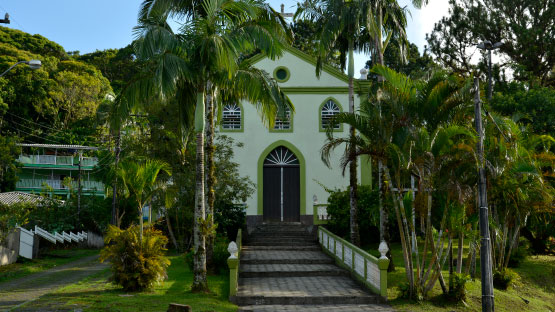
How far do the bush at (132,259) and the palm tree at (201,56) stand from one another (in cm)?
103

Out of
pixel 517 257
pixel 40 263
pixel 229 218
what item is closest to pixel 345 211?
pixel 229 218

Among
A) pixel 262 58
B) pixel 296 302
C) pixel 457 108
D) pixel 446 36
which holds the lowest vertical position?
pixel 296 302

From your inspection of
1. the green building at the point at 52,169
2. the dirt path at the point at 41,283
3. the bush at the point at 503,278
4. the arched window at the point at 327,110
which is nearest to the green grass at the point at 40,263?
the dirt path at the point at 41,283

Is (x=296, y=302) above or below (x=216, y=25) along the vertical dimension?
below

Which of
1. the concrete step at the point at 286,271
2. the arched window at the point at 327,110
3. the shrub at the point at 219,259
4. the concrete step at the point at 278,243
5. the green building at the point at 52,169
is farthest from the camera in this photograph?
the green building at the point at 52,169

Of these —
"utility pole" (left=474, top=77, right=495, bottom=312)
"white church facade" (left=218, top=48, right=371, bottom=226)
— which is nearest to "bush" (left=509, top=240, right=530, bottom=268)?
"white church facade" (left=218, top=48, right=371, bottom=226)

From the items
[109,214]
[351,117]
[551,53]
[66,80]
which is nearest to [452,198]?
[351,117]

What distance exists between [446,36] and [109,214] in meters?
20.2

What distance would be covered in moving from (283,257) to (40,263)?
30.3ft

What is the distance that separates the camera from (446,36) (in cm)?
2808

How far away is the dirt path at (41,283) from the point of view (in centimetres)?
1183

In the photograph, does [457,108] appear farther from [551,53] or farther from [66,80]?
[66,80]

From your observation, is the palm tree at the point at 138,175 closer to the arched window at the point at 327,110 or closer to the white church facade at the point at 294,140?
the white church facade at the point at 294,140

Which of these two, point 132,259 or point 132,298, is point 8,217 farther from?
point 132,298
